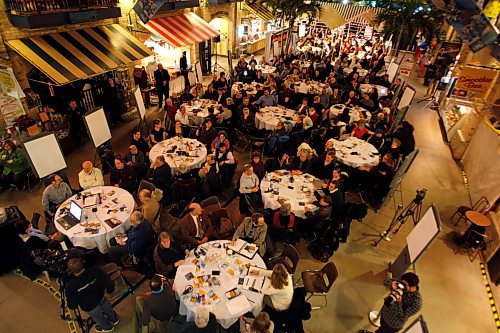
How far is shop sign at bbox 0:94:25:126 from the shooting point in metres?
8.64

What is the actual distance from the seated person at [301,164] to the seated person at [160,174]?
3.12m

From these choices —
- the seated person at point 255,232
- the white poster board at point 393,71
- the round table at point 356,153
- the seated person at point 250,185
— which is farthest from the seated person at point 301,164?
the white poster board at point 393,71

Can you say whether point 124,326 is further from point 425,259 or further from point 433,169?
point 433,169

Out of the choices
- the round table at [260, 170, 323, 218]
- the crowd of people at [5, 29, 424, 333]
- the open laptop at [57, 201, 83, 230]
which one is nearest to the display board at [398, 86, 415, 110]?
the crowd of people at [5, 29, 424, 333]

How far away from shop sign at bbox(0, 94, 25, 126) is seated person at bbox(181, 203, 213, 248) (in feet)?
22.3

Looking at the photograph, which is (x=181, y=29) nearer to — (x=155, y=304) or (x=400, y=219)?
(x=400, y=219)

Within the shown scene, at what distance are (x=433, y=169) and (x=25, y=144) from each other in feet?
38.9

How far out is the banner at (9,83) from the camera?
8422 mm

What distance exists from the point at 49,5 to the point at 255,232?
8792mm

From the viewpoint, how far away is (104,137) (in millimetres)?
9125

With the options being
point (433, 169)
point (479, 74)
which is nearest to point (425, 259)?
point (433, 169)

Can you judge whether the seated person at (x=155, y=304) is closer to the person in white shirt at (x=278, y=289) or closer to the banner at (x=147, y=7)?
the person in white shirt at (x=278, y=289)

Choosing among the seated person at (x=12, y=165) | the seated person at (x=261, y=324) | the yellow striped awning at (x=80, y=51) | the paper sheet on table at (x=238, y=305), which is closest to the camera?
the seated person at (x=261, y=324)

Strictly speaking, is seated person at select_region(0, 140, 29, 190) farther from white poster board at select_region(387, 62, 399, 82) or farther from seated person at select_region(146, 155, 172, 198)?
white poster board at select_region(387, 62, 399, 82)
